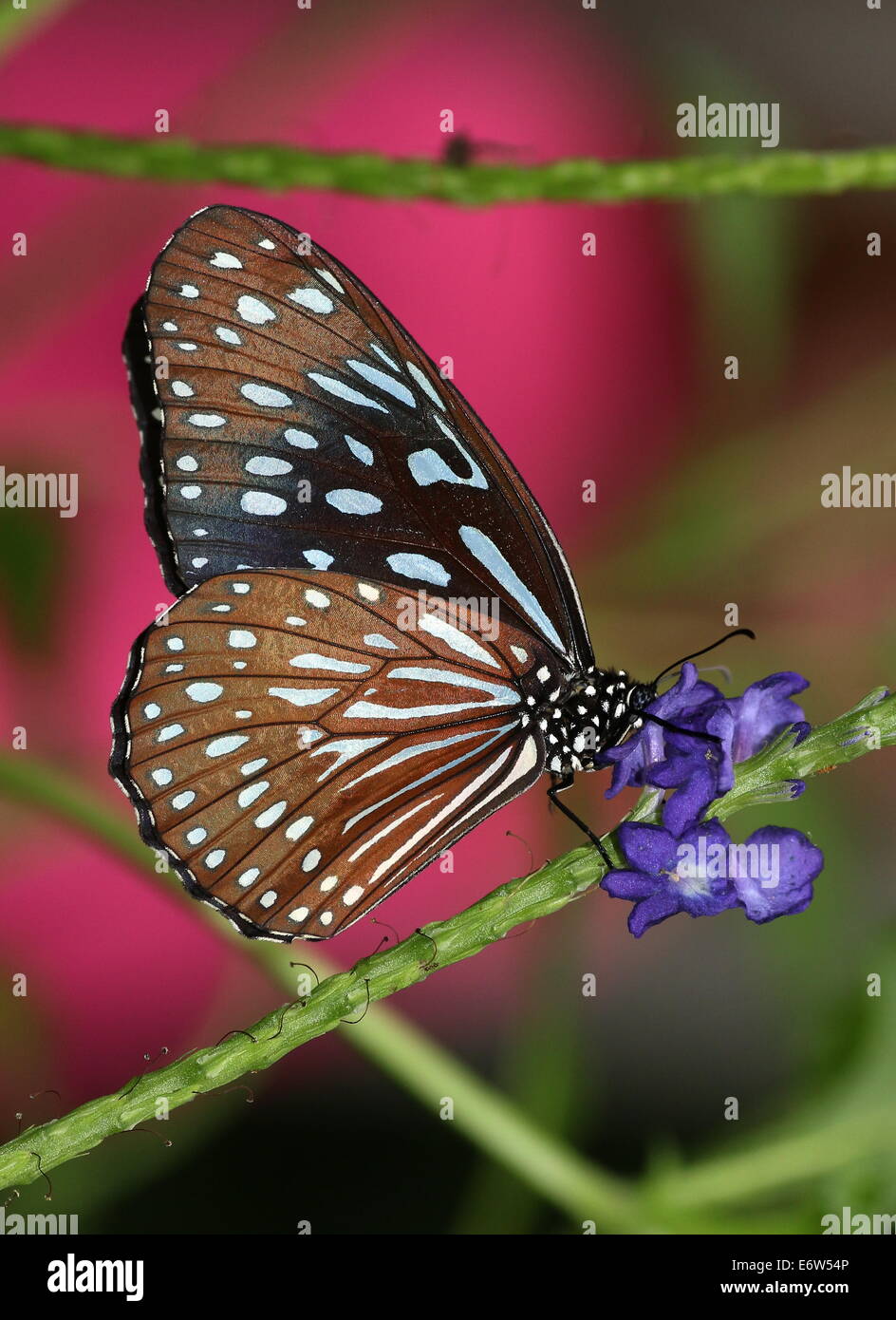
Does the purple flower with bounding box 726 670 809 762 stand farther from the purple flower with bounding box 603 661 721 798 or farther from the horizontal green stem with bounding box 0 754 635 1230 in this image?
the horizontal green stem with bounding box 0 754 635 1230

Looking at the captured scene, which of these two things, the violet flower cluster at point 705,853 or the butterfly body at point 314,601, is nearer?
the violet flower cluster at point 705,853

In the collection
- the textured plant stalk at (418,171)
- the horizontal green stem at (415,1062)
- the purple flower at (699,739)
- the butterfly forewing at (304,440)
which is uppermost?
the textured plant stalk at (418,171)

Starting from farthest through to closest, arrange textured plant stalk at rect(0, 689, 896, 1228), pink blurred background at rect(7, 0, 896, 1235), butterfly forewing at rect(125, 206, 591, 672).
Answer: pink blurred background at rect(7, 0, 896, 1235) → butterfly forewing at rect(125, 206, 591, 672) → textured plant stalk at rect(0, 689, 896, 1228)

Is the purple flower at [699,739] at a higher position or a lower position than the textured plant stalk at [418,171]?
lower

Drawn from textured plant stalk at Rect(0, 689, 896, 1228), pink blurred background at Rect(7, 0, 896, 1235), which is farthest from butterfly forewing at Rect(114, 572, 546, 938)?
pink blurred background at Rect(7, 0, 896, 1235)

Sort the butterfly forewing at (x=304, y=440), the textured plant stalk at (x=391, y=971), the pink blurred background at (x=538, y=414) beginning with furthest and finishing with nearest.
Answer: the pink blurred background at (x=538, y=414) < the butterfly forewing at (x=304, y=440) < the textured plant stalk at (x=391, y=971)

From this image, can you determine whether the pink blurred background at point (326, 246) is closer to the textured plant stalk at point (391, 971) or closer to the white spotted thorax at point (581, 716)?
the white spotted thorax at point (581, 716)

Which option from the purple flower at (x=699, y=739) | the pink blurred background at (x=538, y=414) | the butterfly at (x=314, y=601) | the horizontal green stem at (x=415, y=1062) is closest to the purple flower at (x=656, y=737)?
the purple flower at (x=699, y=739)
